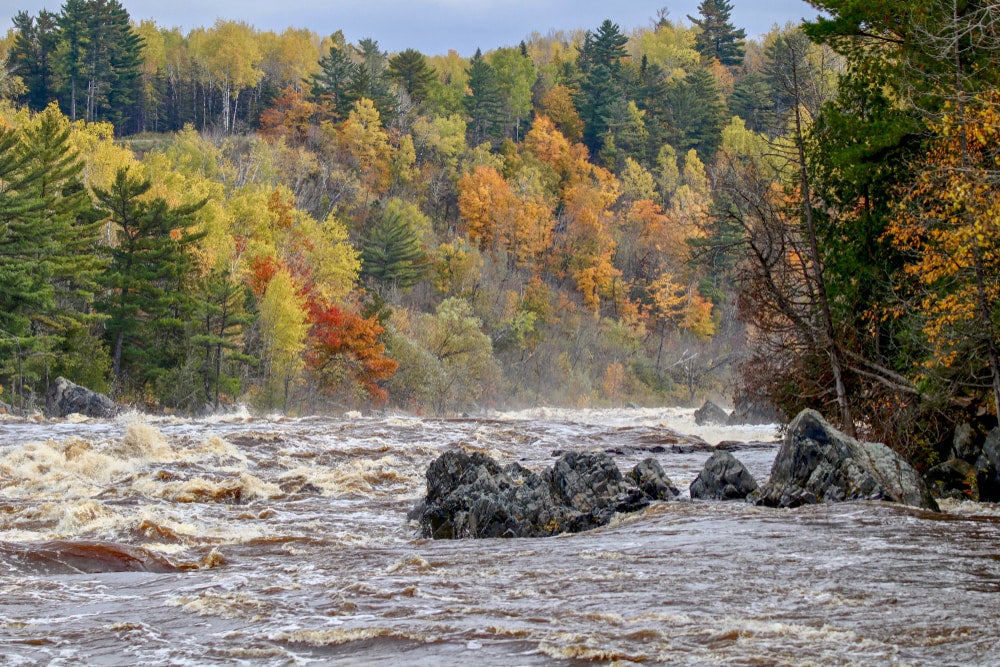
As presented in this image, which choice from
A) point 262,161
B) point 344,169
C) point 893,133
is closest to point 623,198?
point 344,169

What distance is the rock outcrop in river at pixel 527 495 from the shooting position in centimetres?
1273

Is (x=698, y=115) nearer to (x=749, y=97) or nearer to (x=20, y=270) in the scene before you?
(x=749, y=97)

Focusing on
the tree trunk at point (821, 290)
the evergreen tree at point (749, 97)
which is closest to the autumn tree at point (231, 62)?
the evergreen tree at point (749, 97)

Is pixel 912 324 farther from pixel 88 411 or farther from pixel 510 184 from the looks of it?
pixel 510 184

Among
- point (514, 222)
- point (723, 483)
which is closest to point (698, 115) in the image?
point (514, 222)

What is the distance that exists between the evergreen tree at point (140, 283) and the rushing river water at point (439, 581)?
2169 centimetres

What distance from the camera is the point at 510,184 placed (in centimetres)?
8406

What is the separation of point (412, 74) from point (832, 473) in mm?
88678

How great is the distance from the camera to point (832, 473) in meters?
13.4

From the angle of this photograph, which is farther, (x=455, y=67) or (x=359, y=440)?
(x=455, y=67)

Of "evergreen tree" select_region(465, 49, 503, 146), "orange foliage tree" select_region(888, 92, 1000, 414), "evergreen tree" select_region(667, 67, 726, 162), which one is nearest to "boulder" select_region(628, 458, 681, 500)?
"orange foliage tree" select_region(888, 92, 1000, 414)

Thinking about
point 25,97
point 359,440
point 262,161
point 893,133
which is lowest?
point 359,440

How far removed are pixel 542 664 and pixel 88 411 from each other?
28.7 meters

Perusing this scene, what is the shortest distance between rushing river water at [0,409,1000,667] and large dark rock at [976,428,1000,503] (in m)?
0.81
